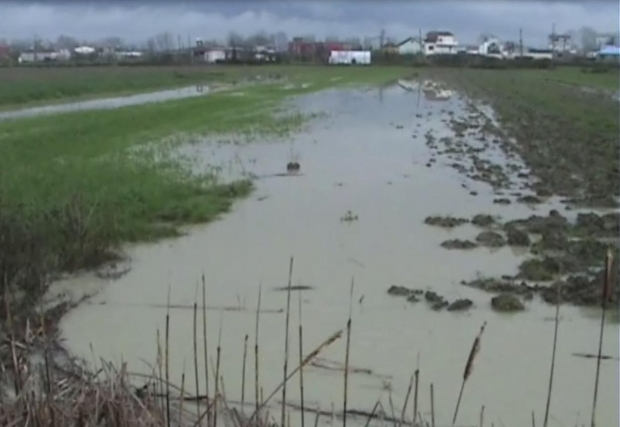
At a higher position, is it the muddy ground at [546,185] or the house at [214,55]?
the muddy ground at [546,185]

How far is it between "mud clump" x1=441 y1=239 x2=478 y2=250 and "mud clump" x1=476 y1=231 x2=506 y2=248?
0.14m

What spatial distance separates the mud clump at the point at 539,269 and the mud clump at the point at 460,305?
39.6 inches

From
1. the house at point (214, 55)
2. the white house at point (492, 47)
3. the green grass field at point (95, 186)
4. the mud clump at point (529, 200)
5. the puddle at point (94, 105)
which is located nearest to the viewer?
the green grass field at point (95, 186)

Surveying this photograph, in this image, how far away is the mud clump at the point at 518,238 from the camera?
943 centimetres

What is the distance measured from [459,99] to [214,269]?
28.9 metres

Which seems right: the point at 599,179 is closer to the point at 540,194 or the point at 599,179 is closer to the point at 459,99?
the point at 540,194

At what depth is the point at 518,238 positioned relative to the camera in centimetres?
951

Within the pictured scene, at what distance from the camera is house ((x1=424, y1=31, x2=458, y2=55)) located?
4449 inches

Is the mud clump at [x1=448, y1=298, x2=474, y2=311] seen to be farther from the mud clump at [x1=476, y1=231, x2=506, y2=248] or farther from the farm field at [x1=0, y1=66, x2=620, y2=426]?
the mud clump at [x1=476, y1=231, x2=506, y2=248]

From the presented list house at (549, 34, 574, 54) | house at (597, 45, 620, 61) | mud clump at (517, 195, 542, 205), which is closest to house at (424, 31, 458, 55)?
house at (549, 34, 574, 54)

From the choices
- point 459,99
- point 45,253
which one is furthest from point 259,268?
point 459,99

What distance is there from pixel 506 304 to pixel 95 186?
661cm

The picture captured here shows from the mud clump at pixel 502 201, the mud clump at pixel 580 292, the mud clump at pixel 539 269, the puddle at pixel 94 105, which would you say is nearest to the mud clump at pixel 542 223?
the mud clump at pixel 502 201

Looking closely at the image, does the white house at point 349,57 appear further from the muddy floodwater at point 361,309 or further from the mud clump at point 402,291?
the mud clump at point 402,291
